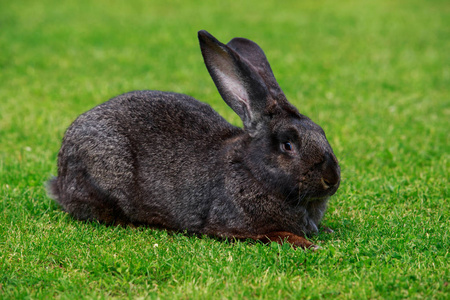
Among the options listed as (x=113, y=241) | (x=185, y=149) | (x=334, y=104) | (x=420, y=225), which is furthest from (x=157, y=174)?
(x=334, y=104)

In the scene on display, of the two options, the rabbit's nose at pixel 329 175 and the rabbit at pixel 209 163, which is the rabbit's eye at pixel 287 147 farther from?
the rabbit's nose at pixel 329 175

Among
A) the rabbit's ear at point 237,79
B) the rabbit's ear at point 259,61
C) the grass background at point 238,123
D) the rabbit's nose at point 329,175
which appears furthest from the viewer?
A: the rabbit's ear at point 259,61

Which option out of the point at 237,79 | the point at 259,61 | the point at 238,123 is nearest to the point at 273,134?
the point at 237,79

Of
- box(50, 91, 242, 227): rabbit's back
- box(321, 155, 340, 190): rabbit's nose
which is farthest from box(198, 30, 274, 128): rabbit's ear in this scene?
box(321, 155, 340, 190): rabbit's nose

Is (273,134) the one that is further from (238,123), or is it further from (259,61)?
(238,123)

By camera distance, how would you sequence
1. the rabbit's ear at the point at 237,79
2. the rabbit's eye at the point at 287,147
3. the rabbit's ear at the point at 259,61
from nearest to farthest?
the rabbit's eye at the point at 287,147 < the rabbit's ear at the point at 237,79 < the rabbit's ear at the point at 259,61

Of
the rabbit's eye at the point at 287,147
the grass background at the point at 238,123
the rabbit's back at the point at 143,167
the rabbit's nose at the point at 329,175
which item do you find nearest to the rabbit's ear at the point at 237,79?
the rabbit's eye at the point at 287,147

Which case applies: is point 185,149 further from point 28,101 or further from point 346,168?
point 28,101

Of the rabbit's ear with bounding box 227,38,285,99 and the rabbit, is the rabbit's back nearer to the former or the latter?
the rabbit
